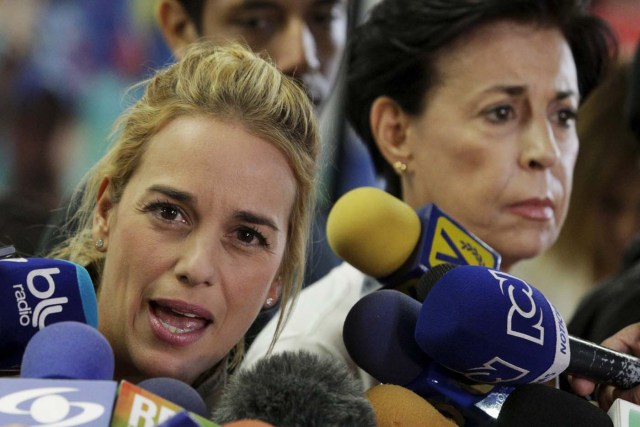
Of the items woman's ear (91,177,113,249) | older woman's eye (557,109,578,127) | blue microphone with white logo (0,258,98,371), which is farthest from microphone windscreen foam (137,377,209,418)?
older woman's eye (557,109,578,127)

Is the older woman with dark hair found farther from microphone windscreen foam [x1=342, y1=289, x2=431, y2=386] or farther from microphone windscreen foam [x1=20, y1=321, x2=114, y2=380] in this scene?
microphone windscreen foam [x1=20, y1=321, x2=114, y2=380]

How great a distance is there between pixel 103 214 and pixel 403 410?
0.52 metres

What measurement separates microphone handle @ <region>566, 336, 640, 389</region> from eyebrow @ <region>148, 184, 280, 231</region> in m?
0.36

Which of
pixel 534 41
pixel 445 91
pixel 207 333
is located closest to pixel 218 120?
pixel 207 333

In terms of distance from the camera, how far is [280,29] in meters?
2.16

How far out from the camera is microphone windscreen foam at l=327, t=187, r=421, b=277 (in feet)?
4.26

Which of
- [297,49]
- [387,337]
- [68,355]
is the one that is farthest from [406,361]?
[297,49]

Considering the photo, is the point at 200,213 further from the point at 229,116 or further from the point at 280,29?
the point at 280,29

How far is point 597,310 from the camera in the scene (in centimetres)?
180

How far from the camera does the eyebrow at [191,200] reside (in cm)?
115

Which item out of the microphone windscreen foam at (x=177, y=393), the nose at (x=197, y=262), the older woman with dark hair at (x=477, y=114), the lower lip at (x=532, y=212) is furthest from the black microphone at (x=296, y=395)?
the lower lip at (x=532, y=212)

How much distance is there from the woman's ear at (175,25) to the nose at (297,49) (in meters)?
0.20

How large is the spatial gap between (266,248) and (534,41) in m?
0.77

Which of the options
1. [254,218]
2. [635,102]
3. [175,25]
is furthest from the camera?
[175,25]
